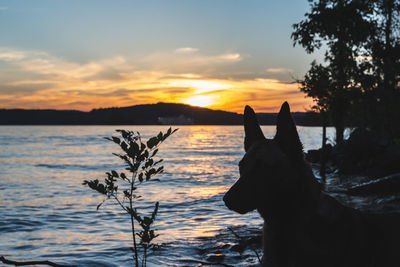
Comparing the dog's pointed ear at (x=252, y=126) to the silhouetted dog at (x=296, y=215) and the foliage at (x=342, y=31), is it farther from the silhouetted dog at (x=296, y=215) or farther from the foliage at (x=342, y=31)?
the foliage at (x=342, y=31)

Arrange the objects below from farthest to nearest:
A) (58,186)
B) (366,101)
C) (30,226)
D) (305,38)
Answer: (305,38) → (366,101) → (58,186) → (30,226)

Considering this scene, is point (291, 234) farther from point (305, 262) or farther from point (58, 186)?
point (58, 186)

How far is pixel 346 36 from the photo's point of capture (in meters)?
33.8

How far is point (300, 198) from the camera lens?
10.0 ft

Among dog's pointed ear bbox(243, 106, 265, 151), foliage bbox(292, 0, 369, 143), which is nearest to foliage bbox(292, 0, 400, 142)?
foliage bbox(292, 0, 369, 143)

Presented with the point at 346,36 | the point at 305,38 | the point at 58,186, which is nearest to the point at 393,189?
the point at 58,186

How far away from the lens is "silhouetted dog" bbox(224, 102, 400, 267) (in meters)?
3.04

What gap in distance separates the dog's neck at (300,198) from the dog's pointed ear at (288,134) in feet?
0.42

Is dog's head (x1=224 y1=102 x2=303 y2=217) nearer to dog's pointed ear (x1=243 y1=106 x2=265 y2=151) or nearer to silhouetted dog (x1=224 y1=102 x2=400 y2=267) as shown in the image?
silhouetted dog (x1=224 y1=102 x2=400 y2=267)

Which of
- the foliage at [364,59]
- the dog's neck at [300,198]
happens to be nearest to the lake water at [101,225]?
the dog's neck at [300,198]

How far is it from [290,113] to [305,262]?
4.26 feet

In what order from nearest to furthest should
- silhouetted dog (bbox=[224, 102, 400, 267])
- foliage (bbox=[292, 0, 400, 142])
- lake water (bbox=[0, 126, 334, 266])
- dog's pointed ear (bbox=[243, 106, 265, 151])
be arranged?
silhouetted dog (bbox=[224, 102, 400, 267]) → dog's pointed ear (bbox=[243, 106, 265, 151]) → lake water (bbox=[0, 126, 334, 266]) → foliage (bbox=[292, 0, 400, 142])

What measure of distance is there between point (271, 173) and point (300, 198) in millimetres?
328

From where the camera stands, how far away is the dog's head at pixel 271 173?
10.1ft
